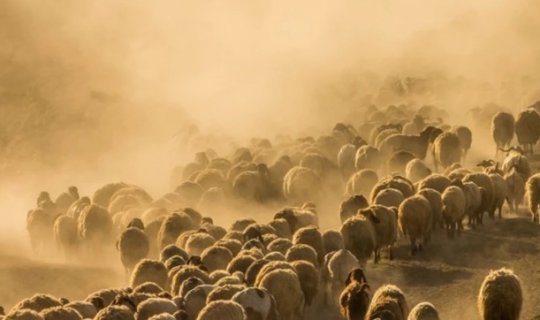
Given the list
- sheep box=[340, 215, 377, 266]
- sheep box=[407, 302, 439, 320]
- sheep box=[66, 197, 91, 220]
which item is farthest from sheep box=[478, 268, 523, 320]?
sheep box=[66, 197, 91, 220]

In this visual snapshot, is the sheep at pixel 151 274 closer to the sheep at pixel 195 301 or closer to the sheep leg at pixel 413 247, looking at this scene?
the sheep at pixel 195 301

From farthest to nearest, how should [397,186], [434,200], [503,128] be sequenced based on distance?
[503,128] < [397,186] < [434,200]

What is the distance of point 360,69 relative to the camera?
93.5 metres

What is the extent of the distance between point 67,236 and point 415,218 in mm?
15538

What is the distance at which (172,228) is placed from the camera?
31750 millimetres

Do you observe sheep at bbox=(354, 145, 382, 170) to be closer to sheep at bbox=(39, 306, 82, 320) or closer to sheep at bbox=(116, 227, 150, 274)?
sheep at bbox=(116, 227, 150, 274)

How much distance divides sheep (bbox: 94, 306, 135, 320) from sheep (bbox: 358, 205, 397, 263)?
34.9 ft

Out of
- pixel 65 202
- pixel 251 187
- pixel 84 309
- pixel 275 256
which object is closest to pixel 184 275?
pixel 275 256

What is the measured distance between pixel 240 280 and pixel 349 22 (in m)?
94.1

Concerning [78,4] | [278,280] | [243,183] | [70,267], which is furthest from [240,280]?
[78,4]

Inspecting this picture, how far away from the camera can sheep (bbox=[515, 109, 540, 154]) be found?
41.2 metres

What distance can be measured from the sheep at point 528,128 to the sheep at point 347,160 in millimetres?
7908

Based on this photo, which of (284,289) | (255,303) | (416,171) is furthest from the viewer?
(416,171)

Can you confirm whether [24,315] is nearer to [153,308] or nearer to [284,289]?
[153,308]
